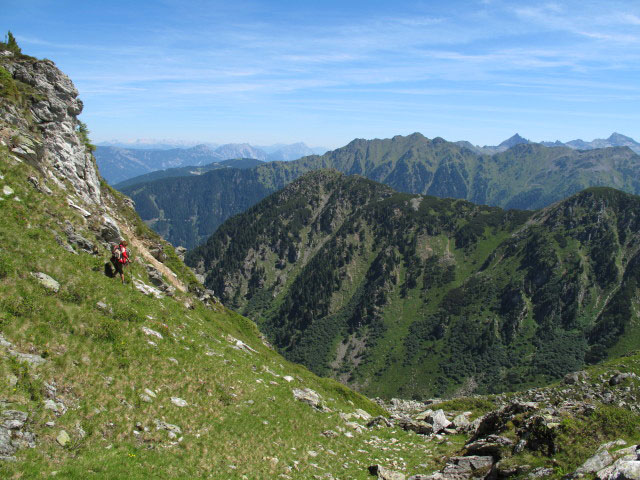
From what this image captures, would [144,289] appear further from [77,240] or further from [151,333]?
[151,333]

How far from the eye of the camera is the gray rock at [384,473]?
19672mm

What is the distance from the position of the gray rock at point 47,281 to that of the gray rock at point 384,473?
20.5 metres

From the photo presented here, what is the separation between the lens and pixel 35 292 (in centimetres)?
1852

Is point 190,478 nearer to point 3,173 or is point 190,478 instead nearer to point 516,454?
point 516,454

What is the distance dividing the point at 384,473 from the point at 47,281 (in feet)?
70.3

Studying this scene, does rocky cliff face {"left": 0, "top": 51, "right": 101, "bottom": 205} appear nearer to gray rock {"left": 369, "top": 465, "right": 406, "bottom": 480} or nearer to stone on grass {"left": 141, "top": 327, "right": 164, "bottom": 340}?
stone on grass {"left": 141, "top": 327, "right": 164, "bottom": 340}

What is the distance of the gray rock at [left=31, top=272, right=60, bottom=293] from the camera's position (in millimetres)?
19531

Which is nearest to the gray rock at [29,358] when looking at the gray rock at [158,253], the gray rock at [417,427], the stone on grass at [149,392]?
the stone on grass at [149,392]

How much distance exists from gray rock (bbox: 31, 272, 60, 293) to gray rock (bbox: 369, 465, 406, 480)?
20470 millimetres

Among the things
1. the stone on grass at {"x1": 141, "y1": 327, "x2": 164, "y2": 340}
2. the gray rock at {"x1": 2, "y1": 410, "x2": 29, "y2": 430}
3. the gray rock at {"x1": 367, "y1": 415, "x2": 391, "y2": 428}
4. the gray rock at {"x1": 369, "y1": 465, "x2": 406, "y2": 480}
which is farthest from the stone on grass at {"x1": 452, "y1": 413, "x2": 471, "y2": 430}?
the gray rock at {"x1": 2, "y1": 410, "x2": 29, "y2": 430}

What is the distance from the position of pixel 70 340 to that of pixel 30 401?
4665 mm

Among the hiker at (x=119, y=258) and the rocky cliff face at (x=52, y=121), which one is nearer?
the hiker at (x=119, y=258)

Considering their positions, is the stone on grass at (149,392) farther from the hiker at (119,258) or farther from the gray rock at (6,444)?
the hiker at (119,258)

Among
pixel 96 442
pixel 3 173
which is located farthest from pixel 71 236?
pixel 96 442
